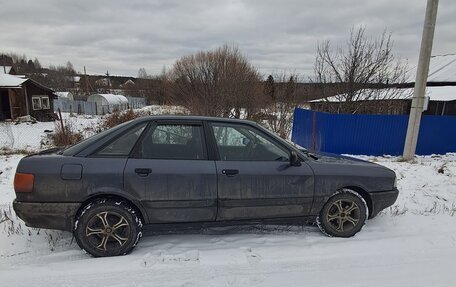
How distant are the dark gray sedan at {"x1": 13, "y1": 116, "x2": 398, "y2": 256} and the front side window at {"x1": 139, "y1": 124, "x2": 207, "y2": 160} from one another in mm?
12

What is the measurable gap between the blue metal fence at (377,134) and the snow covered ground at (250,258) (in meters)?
6.80

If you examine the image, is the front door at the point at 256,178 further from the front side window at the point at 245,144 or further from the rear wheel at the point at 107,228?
the rear wheel at the point at 107,228

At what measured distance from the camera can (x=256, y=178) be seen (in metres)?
3.52

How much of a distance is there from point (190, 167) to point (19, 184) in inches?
70.4

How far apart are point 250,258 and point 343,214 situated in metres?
1.42

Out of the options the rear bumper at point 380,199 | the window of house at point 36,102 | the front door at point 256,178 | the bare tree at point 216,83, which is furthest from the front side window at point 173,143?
the window of house at point 36,102

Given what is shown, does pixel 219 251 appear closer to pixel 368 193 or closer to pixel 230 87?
pixel 368 193

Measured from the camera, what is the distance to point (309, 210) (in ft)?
12.2

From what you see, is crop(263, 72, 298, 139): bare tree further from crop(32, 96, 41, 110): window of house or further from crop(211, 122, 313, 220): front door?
crop(32, 96, 41, 110): window of house

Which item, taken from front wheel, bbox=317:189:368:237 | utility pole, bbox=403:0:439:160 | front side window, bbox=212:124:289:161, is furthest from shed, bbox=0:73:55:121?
front wheel, bbox=317:189:368:237

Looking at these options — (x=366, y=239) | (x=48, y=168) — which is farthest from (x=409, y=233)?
(x=48, y=168)

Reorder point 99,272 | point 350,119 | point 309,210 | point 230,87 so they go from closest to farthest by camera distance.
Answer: point 99,272 → point 309,210 → point 350,119 → point 230,87

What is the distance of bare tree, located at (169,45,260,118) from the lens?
17.0m

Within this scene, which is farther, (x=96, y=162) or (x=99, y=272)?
(x=96, y=162)
